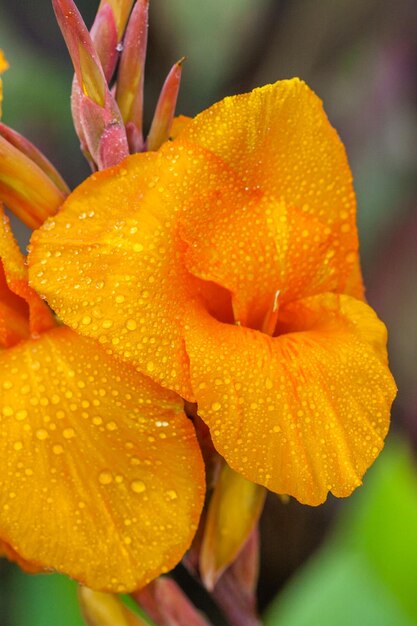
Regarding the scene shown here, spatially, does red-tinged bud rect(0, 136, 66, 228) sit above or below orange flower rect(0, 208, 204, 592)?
above

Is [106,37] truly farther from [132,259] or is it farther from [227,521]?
[227,521]

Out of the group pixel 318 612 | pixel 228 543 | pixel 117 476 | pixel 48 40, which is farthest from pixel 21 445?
pixel 48 40

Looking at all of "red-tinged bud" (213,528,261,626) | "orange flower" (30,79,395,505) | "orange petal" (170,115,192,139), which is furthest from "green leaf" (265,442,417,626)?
"orange petal" (170,115,192,139)

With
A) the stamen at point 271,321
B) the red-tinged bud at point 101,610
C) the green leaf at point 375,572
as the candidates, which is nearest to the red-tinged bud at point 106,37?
the stamen at point 271,321

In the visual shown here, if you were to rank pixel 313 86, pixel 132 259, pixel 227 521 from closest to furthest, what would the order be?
pixel 132 259
pixel 227 521
pixel 313 86

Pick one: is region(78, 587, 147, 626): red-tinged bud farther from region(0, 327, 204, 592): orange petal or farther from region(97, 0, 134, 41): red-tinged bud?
region(97, 0, 134, 41): red-tinged bud

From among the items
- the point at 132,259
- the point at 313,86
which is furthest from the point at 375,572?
the point at 313,86

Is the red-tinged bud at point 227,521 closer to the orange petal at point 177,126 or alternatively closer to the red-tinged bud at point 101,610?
the red-tinged bud at point 101,610

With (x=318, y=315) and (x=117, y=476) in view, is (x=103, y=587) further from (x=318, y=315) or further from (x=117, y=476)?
(x=318, y=315)
